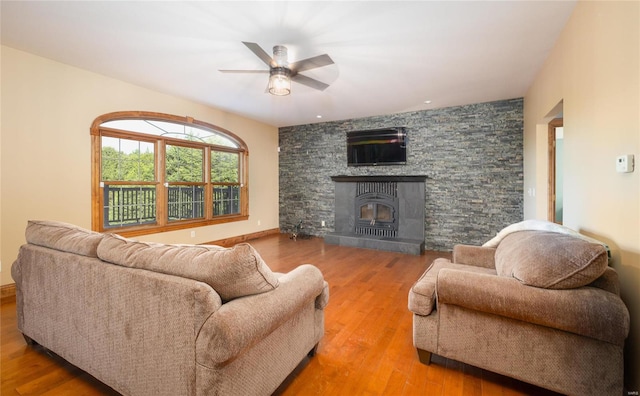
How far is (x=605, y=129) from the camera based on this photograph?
1681 mm

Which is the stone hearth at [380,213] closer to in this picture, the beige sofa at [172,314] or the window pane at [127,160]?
the window pane at [127,160]

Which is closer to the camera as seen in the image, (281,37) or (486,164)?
(281,37)

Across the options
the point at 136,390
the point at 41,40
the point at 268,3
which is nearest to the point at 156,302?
the point at 136,390

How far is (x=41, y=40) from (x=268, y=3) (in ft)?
8.07

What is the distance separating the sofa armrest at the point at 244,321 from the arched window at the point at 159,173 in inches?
Result: 138

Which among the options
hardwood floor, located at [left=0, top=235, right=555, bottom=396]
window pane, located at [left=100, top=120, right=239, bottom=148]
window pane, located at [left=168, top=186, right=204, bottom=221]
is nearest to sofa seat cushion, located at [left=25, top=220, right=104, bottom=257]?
hardwood floor, located at [left=0, top=235, right=555, bottom=396]

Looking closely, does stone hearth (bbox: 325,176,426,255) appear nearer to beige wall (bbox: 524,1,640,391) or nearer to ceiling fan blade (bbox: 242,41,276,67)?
beige wall (bbox: 524,1,640,391)

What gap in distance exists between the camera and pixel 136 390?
4.31 feet

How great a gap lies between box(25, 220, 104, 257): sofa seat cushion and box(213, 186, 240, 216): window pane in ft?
11.0

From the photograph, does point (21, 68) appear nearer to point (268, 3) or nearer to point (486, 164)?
point (268, 3)

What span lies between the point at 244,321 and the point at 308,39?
2.55 meters

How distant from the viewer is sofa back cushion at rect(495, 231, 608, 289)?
131 cm

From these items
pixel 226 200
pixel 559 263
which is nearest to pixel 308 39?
pixel 559 263

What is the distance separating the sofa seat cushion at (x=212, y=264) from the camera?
1.18m
